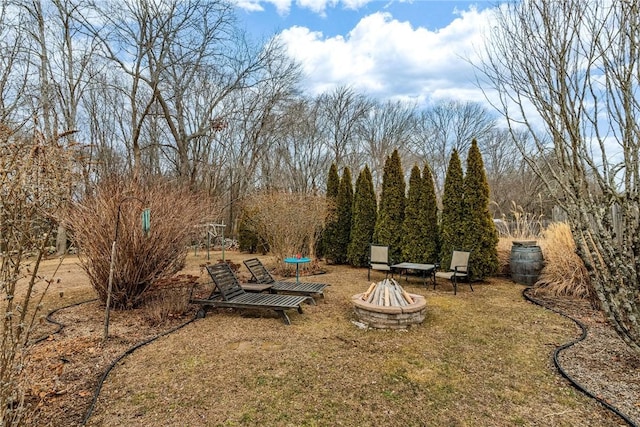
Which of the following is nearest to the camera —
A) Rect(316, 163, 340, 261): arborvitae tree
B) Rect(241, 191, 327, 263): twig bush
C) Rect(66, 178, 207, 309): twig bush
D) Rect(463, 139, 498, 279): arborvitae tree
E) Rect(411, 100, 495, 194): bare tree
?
Rect(66, 178, 207, 309): twig bush

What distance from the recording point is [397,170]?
895 centimetres

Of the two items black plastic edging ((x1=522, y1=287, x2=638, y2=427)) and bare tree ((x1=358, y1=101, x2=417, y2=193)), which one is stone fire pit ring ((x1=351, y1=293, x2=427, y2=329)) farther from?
bare tree ((x1=358, y1=101, x2=417, y2=193))

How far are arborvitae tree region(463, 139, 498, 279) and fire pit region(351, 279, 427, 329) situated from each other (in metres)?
3.29

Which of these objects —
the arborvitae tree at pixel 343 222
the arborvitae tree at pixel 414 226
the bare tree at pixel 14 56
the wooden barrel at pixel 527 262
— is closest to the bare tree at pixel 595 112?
the wooden barrel at pixel 527 262

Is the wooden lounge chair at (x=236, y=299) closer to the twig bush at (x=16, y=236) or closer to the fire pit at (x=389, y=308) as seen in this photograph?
the fire pit at (x=389, y=308)

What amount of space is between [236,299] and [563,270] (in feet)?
18.9

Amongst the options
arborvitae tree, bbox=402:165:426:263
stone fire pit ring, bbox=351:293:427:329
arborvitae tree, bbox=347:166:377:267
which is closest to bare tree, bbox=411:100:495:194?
arborvitae tree, bbox=347:166:377:267

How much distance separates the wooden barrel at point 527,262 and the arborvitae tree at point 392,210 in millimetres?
2638

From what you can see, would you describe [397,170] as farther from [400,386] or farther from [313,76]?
[313,76]

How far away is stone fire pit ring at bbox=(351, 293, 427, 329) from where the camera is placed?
13.7 feet

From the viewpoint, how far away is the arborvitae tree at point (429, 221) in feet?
26.8

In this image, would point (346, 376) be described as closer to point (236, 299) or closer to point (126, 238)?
point (236, 299)

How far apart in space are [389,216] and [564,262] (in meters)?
3.94

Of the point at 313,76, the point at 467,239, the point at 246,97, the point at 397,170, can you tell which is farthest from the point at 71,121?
the point at 467,239
